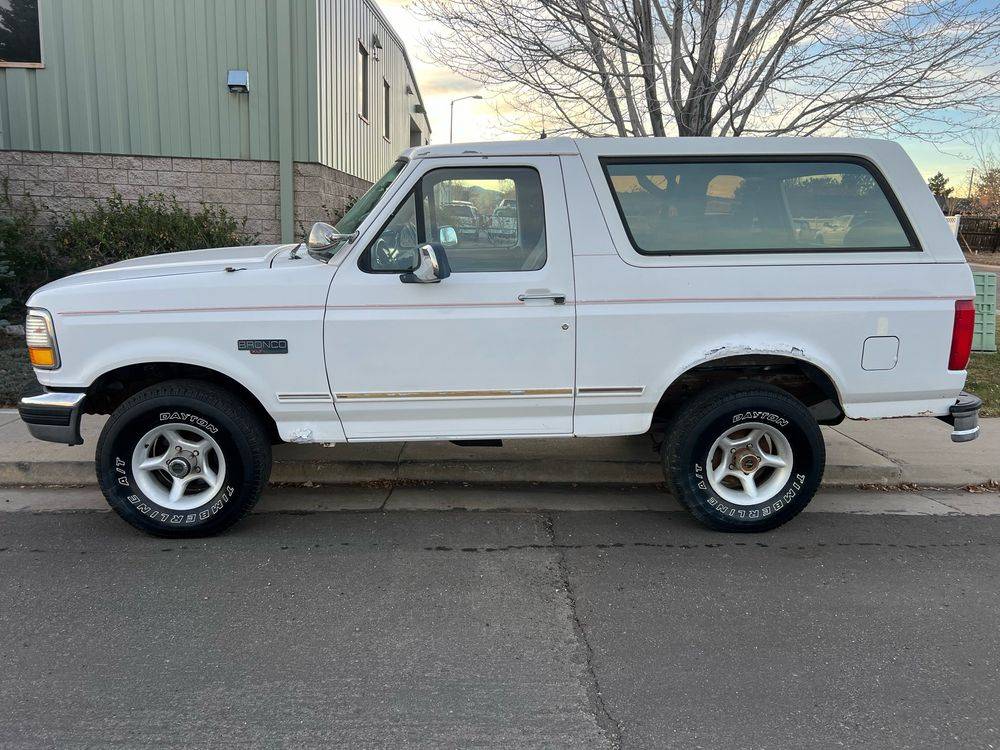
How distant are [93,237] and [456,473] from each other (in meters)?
7.19

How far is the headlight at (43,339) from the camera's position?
4.08 meters

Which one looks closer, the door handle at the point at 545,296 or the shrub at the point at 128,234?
the door handle at the point at 545,296

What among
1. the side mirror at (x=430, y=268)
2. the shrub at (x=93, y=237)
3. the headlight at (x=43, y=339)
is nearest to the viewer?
the side mirror at (x=430, y=268)

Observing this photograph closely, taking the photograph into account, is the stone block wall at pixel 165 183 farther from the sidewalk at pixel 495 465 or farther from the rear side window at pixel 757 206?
the rear side window at pixel 757 206

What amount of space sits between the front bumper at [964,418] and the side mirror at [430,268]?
10.2ft

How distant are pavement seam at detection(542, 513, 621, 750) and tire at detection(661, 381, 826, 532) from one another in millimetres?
864

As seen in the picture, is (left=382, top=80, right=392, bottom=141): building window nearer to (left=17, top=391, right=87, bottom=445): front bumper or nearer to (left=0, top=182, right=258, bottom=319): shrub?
(left=0, top=182, right=258, bottom=319): shrub

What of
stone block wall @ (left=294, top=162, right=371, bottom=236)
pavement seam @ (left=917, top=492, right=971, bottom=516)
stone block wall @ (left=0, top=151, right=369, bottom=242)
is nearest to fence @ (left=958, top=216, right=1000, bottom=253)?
stone block wall @ (left=294, top=162, right=371, bottom=236)

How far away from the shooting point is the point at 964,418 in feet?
14.9

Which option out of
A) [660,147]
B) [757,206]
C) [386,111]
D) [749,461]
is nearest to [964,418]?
[749,461]

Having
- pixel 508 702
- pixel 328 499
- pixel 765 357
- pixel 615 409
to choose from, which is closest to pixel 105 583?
pixel 328 499

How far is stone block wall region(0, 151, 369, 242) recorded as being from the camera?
33.7 ft

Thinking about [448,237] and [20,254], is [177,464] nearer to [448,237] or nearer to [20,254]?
[448,237]

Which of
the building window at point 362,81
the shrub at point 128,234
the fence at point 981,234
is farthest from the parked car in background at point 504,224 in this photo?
the fence at point 981,234
